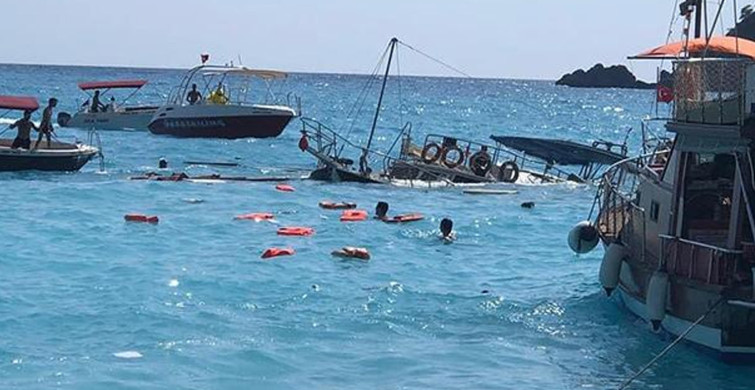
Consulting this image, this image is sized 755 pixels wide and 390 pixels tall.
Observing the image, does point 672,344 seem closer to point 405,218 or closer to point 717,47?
point 717,47

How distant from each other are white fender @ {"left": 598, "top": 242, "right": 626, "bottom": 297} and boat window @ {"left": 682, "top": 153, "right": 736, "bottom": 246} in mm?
1366

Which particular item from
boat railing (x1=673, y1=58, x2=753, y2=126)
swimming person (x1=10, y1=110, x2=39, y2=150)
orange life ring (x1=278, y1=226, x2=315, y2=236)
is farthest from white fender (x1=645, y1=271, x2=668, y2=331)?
swimming person (x1=10, y1=110, x2=39, y2=150)

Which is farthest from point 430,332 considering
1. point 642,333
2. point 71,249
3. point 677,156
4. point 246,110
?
point 246,110

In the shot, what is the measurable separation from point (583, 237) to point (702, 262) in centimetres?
504

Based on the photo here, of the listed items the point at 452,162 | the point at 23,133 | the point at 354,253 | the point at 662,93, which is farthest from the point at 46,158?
the point at 662,93

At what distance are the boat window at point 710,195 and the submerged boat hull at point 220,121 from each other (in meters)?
41.1

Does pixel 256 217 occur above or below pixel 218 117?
below

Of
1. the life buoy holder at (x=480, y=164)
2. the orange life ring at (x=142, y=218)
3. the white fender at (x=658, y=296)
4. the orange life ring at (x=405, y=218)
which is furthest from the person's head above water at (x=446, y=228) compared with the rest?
the white fender at (x=658, y=296)

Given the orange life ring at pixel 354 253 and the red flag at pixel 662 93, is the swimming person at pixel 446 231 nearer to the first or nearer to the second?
the orange life ring at pixel 354 253

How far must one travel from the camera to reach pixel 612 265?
1852 cm

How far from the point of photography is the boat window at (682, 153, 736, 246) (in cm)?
1734

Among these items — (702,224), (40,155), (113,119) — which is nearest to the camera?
(702,224)

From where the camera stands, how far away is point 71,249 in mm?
26438

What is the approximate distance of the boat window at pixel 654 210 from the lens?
17984 mm
